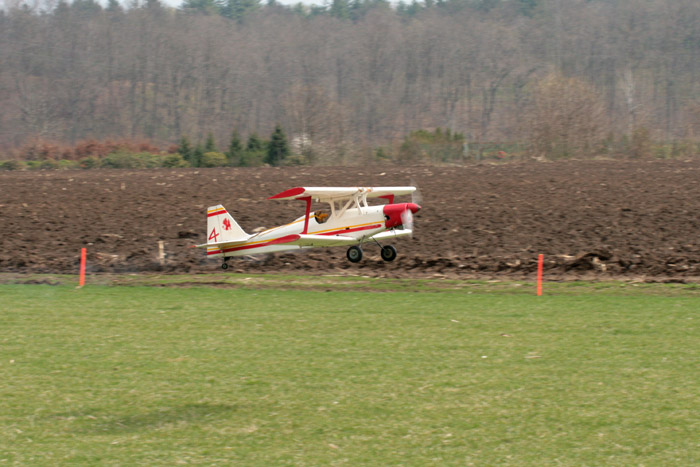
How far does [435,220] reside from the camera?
28.1m

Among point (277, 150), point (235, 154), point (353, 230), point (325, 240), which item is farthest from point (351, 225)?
point (235, 154)

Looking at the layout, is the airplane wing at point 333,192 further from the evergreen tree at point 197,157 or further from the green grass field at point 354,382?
the evergreen tree at point 197,157

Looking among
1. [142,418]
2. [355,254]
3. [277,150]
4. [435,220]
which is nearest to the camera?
A: [142,418]

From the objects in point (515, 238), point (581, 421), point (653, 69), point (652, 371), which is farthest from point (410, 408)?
point (653, 69)

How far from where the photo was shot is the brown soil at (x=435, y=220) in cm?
2305

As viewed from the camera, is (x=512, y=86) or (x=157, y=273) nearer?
(x=157, y=273)

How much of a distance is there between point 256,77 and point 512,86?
29846mm

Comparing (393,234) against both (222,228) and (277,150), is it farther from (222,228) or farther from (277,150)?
(277,150)

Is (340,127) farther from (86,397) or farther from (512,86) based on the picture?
(86,397)

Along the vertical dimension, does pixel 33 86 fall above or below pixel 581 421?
above

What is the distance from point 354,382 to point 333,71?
85.2 meters

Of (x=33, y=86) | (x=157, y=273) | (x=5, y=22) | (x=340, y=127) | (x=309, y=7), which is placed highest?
(x=309, y=7)

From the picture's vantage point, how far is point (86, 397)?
10.4m

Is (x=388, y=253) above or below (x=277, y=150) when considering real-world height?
below
